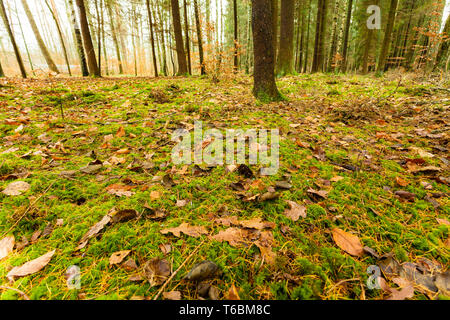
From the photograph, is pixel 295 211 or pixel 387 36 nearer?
pixel 295 211

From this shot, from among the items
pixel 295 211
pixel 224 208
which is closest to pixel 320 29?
pixel 295 211

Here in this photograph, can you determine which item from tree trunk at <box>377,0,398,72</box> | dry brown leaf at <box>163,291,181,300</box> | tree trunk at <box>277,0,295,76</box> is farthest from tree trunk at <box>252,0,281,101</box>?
tree trunk at <box>377,0,398,72</box>

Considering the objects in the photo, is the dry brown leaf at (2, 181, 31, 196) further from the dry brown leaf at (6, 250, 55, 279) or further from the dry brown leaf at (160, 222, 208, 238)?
the dry brown leaf at (160, 222, 208, 238)

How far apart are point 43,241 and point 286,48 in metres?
10.3

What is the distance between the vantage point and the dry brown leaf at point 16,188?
160 centimetres

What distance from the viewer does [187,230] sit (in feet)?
4.37

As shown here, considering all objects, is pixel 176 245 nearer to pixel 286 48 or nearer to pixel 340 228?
pixel 340 228

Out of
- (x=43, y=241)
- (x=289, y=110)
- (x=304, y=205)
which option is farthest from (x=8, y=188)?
(x=289, y=110)

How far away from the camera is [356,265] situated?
1107 millimetres

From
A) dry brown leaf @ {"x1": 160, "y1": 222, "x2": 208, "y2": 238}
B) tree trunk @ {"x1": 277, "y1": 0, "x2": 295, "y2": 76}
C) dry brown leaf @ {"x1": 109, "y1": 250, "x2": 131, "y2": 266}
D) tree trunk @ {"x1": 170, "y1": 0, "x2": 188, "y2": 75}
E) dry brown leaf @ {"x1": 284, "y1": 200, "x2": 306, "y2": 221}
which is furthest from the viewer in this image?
tree trunk @ {"x1": 170, "y1": 0, "x2": 188, "y2": 75}

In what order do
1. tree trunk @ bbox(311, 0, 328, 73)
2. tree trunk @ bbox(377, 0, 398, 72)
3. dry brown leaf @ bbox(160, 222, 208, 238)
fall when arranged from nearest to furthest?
dry brown leaf @ bbox(160, 222, 208, 238) < tree trunk @ bbox(377, 0, 398, 72) < tree trunk @ bbox(311, 0, 328, 73)

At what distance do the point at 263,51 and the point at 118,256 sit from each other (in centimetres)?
468

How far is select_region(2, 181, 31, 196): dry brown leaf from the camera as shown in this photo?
1596 mm

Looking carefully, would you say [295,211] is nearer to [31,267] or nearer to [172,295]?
[172,295]
